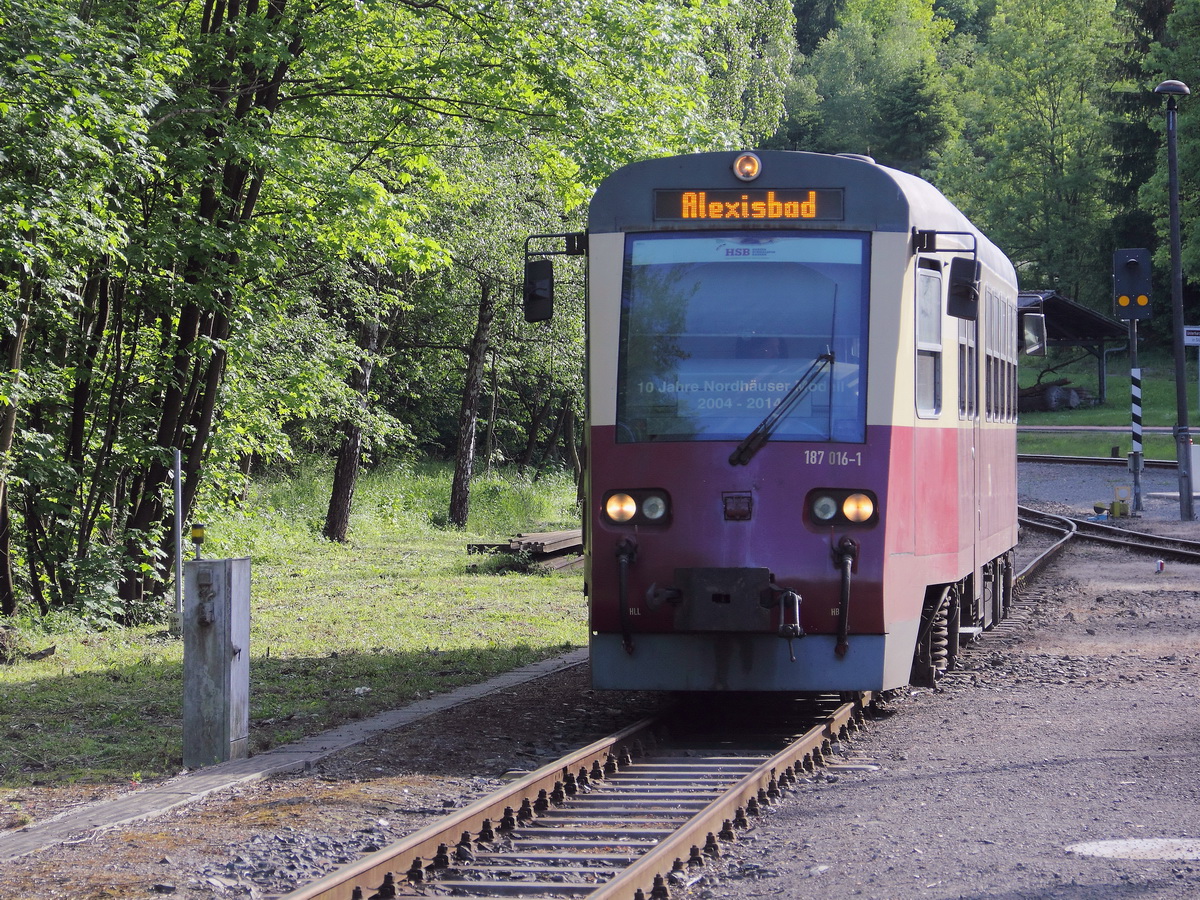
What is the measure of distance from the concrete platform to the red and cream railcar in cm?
164

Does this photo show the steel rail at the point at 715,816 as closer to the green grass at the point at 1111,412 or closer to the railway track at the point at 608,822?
the railway track at the point at 608,822

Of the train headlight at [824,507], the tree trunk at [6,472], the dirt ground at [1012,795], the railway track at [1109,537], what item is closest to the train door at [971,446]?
the dirt ground at [1012,795]

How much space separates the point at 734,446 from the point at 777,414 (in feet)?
1.02

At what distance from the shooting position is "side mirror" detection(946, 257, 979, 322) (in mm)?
8562

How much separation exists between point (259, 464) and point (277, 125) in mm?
18459

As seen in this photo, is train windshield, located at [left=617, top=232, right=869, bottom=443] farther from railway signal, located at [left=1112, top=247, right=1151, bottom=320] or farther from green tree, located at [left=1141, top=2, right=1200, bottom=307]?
green tree, located at [left=1141, top=2, right=1200, bottom=307]

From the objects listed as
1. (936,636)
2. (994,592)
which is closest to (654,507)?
(936,636)

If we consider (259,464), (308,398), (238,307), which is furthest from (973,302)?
(259,464)

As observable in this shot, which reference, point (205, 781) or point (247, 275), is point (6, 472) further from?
point (205, 781)

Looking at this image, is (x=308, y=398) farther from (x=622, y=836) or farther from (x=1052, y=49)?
(x=1052, y=49)

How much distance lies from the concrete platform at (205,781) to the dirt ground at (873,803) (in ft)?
0.37

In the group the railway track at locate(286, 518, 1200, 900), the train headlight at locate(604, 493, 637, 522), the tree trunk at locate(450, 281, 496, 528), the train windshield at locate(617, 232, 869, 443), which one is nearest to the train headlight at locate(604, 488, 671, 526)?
the train headlight at locate(604, 493, 637, 522)

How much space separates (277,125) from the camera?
50.1 ft

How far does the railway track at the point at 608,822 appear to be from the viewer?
531cm
